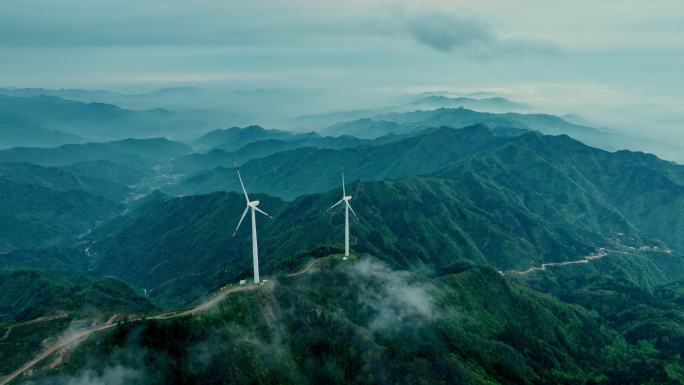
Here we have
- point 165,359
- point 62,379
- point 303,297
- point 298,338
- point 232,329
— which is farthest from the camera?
point 303,297

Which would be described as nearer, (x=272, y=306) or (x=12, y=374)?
(x=12, y=374)

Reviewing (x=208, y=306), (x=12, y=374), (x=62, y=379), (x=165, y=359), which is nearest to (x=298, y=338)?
(x=208, y=306)

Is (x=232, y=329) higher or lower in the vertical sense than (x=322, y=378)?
higher

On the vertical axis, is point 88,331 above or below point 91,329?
above

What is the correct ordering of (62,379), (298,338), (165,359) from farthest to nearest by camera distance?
(298,338) → (165,359) → (62,379)

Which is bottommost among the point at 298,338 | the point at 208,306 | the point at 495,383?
the point at 495,383

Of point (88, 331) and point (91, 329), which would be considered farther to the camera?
point (91, 329)

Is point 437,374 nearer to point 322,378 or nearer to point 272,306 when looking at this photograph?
point 322,378

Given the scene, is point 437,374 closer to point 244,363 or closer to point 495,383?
point 495,383

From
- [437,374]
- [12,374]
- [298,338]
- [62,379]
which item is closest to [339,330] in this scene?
[298,338]
